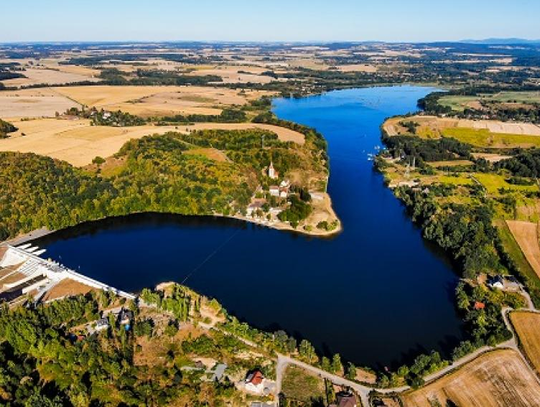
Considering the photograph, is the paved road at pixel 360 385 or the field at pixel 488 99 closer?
the paved road at pixel 360 385

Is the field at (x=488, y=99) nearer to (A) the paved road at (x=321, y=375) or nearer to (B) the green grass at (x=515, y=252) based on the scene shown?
(B) the green grass at (x=515, y=252)

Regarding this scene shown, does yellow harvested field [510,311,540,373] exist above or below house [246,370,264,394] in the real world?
below

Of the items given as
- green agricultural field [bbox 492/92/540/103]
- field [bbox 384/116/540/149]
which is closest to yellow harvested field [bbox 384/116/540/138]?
field [bbox 384/116/540/149]

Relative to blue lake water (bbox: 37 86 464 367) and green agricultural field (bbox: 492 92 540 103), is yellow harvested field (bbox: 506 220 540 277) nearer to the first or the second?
blue lake water (bbox: 37 86 464 367)

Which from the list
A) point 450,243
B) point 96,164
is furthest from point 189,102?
point 450,243

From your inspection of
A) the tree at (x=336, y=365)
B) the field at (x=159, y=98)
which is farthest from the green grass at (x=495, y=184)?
the field at (x=159, y=98)

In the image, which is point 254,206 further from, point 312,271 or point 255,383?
point 255,383


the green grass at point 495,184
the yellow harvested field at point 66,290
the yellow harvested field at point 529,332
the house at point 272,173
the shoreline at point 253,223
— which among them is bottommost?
the shoreline at point 253,223

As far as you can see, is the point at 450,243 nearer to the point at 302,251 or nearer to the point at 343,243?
the point at 343,243
